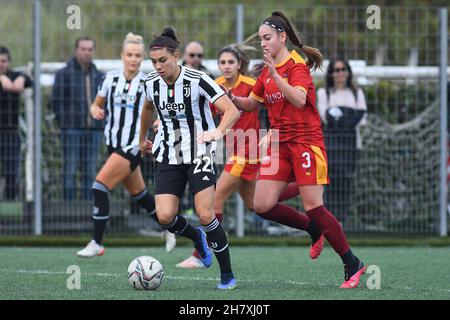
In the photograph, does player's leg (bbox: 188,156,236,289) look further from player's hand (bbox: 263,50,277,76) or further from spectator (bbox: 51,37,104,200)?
spectator (bbox: 51,37,104,200)

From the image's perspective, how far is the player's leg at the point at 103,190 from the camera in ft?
35.4

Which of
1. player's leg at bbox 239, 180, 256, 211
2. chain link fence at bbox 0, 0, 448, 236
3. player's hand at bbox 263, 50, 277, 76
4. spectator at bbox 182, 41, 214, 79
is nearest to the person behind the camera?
player's hand at bbox 263, 50, 277, 76

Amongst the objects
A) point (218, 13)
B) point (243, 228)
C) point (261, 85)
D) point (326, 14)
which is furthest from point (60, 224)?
point (261, 85)

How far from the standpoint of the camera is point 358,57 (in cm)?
1388

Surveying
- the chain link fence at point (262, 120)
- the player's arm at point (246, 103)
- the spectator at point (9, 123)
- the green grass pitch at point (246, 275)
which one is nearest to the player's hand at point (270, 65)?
the player's arm at point (246, 103)

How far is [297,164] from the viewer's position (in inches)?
320

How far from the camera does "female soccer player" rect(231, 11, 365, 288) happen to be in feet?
26.3

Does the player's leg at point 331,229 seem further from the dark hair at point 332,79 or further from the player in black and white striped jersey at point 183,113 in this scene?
the dark hair at point 332,79

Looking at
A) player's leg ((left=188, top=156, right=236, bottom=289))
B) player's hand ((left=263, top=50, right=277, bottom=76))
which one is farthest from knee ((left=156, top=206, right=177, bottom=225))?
player's hand ((left=263, top=50, right=277, bottom=76))

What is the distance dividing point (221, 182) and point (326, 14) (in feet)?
14.0

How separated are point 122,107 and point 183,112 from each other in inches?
112

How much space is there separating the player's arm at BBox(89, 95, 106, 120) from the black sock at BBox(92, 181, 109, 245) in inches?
26.9

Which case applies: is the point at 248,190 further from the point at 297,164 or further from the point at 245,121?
the point at 297,164

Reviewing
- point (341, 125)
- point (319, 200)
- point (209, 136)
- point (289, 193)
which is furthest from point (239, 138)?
point (341, 125)
